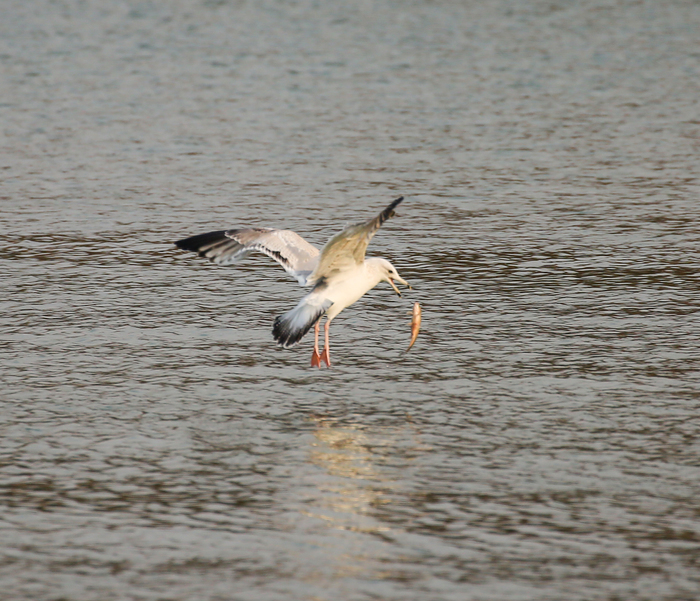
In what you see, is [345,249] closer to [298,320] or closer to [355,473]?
[298,320]

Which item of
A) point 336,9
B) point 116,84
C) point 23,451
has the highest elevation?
point 336,9

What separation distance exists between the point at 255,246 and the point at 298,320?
110cm

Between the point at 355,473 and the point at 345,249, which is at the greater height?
the point at 345,249

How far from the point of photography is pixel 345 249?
27.3 feet

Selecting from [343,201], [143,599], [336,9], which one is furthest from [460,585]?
[336,9]

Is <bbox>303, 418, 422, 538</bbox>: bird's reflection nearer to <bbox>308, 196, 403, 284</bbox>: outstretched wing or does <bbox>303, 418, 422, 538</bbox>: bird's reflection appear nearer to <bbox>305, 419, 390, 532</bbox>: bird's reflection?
<bbox>305, 419, 390, 532</bbox>: bird's reflection

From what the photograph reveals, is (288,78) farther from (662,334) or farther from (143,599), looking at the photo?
(143,599)

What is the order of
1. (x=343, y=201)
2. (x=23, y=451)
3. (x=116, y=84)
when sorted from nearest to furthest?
(x=23, y=451), (x=343, y=201), (x=116, y=84)

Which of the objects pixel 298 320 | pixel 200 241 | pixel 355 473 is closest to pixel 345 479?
pixel 355 473

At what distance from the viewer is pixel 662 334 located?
8.80m

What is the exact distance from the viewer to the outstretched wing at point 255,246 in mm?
9023

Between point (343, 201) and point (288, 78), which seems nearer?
point (343, 201)

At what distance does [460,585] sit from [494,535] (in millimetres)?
539

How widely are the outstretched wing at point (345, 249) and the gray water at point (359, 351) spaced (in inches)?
25.0
